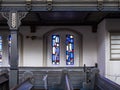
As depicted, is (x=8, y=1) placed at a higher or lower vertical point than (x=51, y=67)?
higher

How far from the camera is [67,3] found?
9.09 metres

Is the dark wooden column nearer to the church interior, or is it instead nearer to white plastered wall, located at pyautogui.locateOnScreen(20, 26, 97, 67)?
the church interior

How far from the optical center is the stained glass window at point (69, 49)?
542 inches

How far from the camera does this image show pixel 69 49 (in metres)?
13.8

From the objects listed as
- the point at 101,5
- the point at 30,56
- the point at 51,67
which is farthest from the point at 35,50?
the point at 101,5

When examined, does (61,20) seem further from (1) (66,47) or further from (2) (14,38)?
(2) (14,38)

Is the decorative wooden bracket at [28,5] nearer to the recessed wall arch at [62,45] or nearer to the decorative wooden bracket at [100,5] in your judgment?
the decorative wooden bracket at [100,5]

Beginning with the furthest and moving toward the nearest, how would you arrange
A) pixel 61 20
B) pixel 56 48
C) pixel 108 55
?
pixel 56 48 < pixel 61 20 < pixel 108 55

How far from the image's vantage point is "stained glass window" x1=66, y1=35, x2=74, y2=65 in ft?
45.2

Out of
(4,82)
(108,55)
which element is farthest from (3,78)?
(108,55)

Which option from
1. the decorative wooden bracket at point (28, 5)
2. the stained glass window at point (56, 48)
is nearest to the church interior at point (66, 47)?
→ the stained glass window at point (56, 48)

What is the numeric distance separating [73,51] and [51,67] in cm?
161

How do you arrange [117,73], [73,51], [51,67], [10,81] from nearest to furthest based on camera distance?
[10,81]
[117,73]
[51,67]
[73,51]

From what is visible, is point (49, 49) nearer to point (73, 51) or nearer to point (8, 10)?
point (73, 51)
